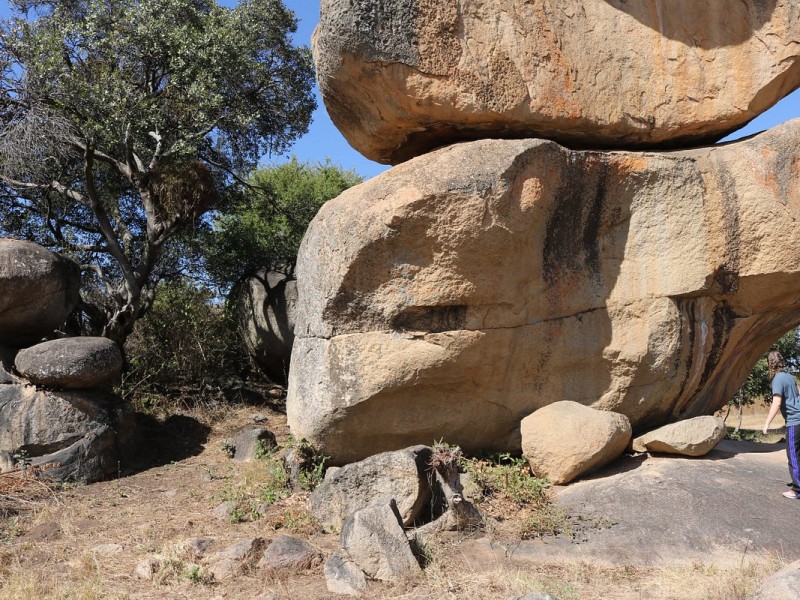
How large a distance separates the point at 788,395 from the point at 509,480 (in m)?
2.44

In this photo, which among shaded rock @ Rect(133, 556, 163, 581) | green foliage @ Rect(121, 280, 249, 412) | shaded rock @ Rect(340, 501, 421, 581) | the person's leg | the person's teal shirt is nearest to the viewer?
shaded rock @ Rect(340, 501, 421, 581)

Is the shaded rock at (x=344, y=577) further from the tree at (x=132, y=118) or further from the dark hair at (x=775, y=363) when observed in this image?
the tree at (x=132, y=118)

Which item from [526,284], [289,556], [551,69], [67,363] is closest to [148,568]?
[289,556]

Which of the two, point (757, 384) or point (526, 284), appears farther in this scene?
point (757, 384)

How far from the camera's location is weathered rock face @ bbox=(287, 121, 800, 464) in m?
6.37

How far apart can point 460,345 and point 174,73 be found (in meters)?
6.40

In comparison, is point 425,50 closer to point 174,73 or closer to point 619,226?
point 619,226

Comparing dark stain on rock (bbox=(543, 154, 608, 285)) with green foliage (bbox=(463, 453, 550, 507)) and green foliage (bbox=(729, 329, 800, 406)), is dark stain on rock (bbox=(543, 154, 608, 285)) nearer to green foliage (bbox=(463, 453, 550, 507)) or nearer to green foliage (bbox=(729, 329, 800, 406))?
green foliage (bbox=(463, 453, 550, 507))

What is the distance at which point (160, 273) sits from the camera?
486 inches

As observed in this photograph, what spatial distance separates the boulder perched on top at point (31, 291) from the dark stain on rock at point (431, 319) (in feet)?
15.2

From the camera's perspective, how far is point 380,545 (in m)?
5.07

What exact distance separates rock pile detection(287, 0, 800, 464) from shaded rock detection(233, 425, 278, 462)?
155 cm

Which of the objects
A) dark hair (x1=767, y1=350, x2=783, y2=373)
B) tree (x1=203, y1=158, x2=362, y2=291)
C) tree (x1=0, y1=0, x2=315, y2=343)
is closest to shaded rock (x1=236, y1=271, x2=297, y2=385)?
tree (x1=203, y1=158, x2=362, y2=291)

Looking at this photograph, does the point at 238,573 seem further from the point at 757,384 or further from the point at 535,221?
the point at 757,384
